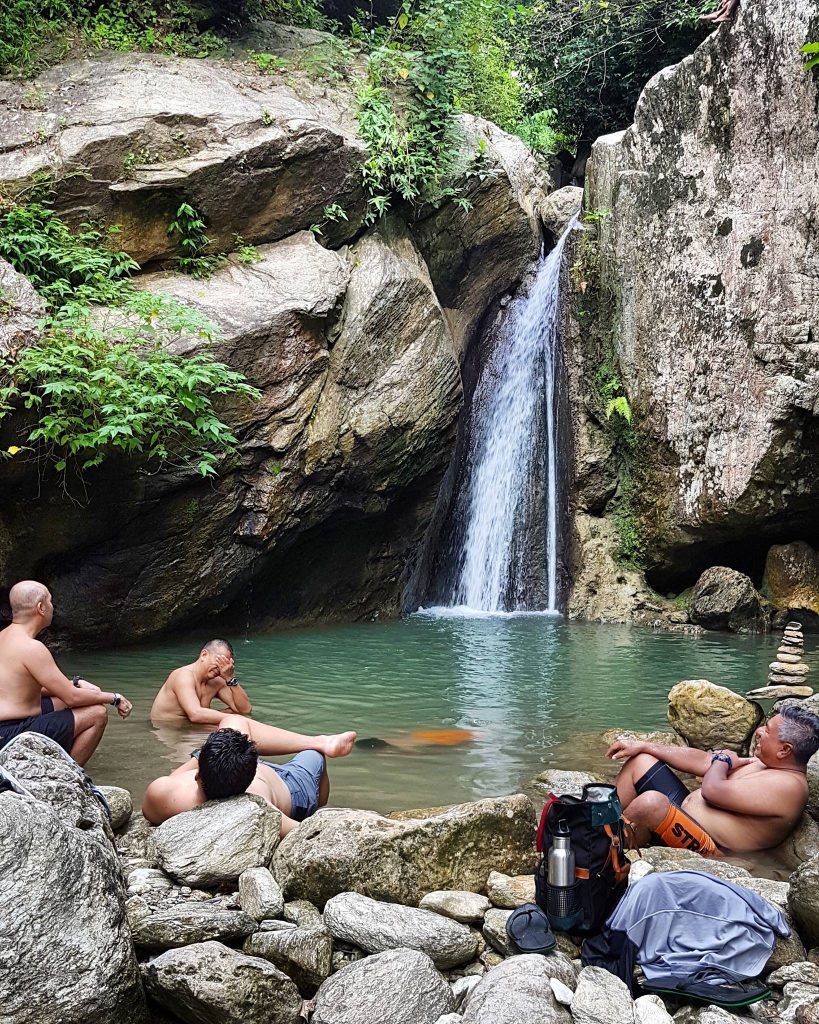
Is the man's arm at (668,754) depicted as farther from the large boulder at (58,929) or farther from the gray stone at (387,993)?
the large boulder at (58,929)

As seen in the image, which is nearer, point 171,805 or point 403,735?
point 171,805

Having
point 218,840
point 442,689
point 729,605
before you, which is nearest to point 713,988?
point 218,840

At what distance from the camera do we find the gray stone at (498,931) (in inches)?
135

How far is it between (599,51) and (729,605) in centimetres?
1198

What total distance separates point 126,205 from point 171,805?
8.92 m

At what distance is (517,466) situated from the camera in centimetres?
1584

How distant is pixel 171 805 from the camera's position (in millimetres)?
4531

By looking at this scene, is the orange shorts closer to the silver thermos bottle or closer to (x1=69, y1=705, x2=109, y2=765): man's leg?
the silver thermos bottle

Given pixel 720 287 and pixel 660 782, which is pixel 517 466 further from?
pixel 660 782

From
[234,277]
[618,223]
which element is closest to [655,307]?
[618,223]

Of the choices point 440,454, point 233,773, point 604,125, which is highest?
point 604,125

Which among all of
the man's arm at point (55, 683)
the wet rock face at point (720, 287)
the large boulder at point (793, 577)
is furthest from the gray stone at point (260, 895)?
the large boulder at point (793, 577)

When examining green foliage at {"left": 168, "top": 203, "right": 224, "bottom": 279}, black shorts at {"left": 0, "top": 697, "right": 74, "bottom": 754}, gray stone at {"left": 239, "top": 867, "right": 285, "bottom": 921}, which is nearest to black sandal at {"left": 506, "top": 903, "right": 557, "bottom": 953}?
gray stone at {"left": 239, "top": 867, "right": 285, "bottom": 921}

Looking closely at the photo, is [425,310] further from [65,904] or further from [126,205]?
[65,904]
